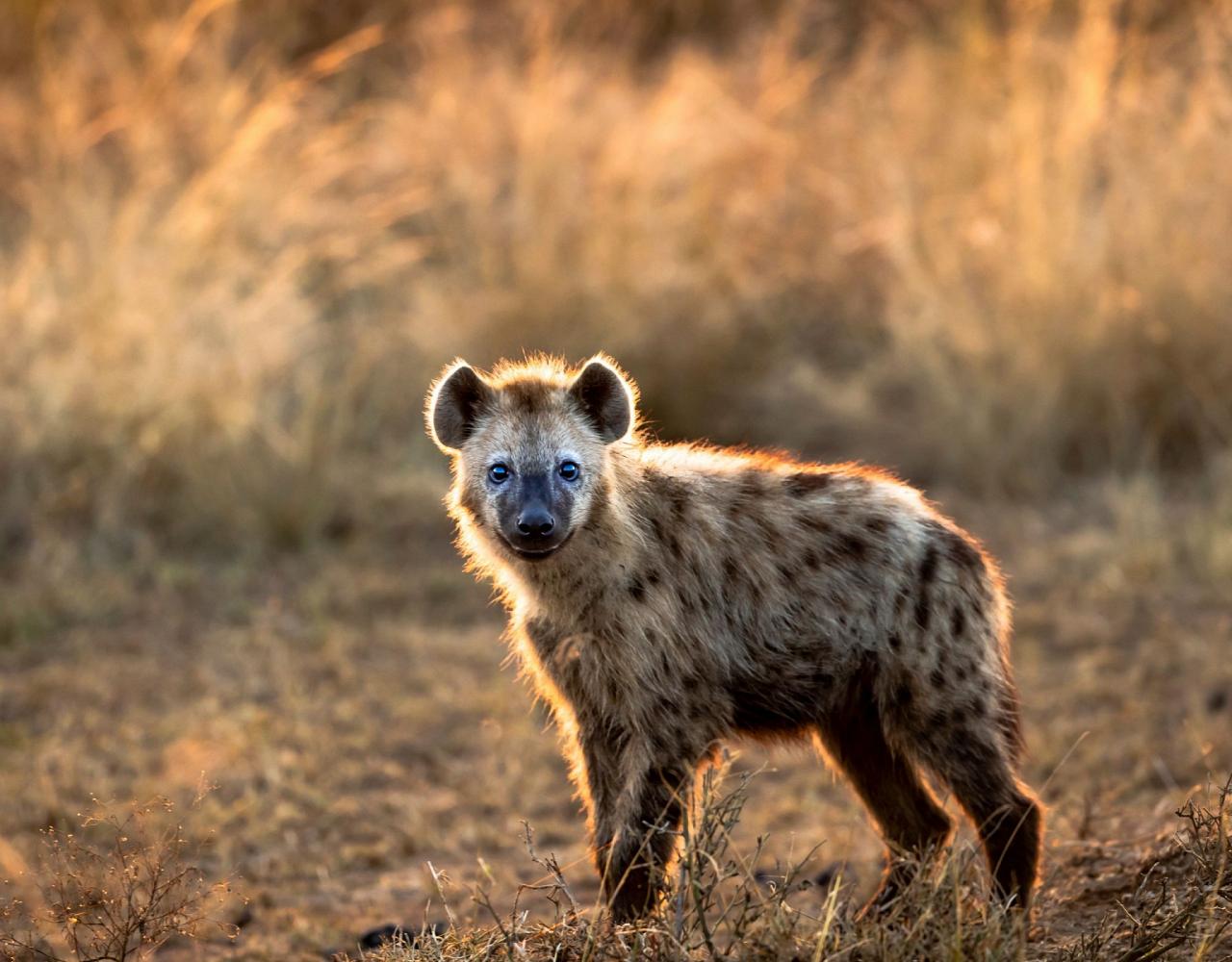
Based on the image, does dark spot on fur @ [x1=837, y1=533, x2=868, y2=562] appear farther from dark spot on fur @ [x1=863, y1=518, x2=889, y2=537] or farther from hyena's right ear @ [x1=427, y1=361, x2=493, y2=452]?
hyena's right ear @ [x1=427, y1=361, x2=493, y2=452]

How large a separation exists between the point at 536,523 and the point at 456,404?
0.52 m

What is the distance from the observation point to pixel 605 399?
12.6ft

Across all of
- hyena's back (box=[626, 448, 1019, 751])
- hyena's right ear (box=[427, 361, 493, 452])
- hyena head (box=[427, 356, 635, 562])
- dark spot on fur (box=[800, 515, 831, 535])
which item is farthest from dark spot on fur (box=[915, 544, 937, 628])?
hyena's right ear (box=[427, 361, 493, 452])

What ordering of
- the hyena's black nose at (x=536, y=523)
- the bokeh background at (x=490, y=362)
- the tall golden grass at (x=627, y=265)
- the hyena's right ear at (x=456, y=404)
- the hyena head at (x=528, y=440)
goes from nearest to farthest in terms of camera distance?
the hyena's black nose at (x=536, y=523) < the hyena head at (x=528, y=440) < the hyena's right ear at (x=456, y=404) < the bokeh background at (x=490, y=362) < the tall golden grass at (x=627, y=265)

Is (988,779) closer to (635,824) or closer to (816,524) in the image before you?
(816,524)

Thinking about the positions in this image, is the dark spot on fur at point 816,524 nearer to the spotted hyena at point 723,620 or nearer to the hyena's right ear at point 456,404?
the spotted hyena at point 723,620

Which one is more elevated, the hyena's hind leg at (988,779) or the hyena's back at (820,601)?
the hyena's back at (820,601)

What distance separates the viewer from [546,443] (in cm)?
375

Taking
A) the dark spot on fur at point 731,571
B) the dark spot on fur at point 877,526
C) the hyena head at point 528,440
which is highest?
the hyena head at point 528,440

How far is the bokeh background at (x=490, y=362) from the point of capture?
17.3 feet

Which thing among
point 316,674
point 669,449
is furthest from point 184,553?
point 669,449

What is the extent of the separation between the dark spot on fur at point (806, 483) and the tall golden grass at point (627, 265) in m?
4.05

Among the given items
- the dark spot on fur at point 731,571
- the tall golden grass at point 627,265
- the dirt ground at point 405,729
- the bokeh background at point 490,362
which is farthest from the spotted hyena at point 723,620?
the tall golden grass at point 627,265

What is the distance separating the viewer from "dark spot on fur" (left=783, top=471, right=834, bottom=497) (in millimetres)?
3830
